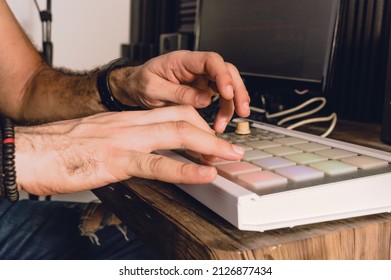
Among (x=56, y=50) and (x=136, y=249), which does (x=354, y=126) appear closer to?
(x=136, y=249)

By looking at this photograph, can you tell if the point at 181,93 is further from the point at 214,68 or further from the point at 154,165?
the point at 154,165

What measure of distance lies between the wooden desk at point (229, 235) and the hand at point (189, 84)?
15cm

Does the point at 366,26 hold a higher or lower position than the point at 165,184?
higher

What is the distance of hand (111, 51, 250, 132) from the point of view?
1.87 feet

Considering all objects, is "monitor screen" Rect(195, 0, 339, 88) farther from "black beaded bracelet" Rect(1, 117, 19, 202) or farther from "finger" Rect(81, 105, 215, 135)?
"black beaded bracelet" Rect(1, 117, 19, 202)

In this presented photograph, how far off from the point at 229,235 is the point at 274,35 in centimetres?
73

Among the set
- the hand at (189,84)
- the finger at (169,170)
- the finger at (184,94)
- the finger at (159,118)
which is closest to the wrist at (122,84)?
the hand at (189,84)

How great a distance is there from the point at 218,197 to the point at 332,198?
11cm

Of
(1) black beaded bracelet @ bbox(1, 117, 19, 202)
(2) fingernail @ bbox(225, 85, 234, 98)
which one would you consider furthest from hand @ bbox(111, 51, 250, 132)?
(1) black beaded bracelet @ bbox(1, 117, 19, 202)

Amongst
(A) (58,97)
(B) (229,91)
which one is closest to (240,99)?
(B) (229,91)

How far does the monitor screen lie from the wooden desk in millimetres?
508

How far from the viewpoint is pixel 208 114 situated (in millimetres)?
903

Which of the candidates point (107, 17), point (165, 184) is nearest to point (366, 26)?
point (165, 184)

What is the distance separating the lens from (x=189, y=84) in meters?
0.69
